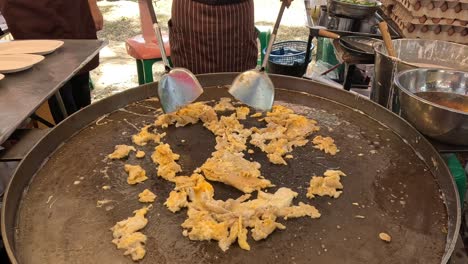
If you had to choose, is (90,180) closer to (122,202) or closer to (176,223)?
(122,202)

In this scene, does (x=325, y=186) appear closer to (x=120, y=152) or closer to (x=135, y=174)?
(x=135, y=174)

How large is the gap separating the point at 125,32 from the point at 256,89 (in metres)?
6.62

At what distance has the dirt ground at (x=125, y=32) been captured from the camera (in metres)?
5.83

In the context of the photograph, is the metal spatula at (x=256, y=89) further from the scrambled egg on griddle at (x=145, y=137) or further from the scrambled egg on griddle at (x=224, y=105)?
the scrambled egg on griddle at (x=145, y=137)

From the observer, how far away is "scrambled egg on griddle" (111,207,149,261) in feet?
4.46

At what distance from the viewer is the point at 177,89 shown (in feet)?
6.80

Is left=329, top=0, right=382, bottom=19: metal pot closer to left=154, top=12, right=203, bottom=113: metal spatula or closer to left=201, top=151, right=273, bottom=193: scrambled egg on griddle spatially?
left=154, top=12, right=203, bottom=113: metal spatula

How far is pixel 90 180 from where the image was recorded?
5.57 feet

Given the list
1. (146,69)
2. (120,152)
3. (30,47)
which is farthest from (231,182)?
(146,69)

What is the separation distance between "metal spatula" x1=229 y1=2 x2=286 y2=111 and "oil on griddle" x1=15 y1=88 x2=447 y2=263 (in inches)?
11.4

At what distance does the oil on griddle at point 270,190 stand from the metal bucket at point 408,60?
34cm

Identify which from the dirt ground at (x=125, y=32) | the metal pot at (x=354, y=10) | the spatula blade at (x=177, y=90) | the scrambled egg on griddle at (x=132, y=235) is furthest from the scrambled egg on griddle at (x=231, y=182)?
the dirt ground at (x=125, y=32)

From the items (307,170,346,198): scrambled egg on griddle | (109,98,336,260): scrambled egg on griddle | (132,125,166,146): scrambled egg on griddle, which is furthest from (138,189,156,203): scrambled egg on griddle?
(307,170,346,198): scrambled egg on griddle

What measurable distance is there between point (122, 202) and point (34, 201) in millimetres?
364
